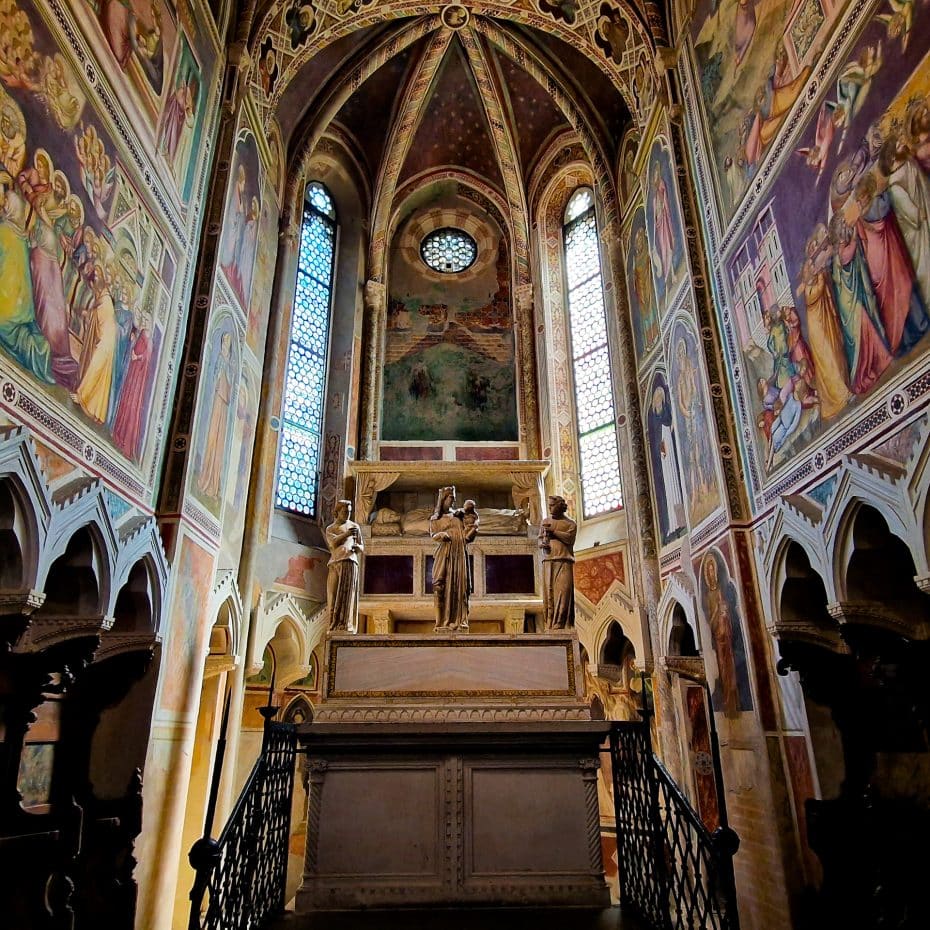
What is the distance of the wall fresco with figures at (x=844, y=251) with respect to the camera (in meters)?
5.76

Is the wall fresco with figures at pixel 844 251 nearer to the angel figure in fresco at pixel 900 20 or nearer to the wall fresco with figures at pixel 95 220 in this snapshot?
the angel figure in fresco at pixel 900 20

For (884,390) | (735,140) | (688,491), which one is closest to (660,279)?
(735,140)

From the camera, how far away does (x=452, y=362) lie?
59.0 feet

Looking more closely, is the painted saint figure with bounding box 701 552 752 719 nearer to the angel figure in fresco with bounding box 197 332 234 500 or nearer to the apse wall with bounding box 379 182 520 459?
the angel figure in fresco with bounding box 197 332 234 500

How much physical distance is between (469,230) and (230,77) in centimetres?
917

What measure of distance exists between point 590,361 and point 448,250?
565 cm

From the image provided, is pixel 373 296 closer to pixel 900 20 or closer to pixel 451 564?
pixel 451 564

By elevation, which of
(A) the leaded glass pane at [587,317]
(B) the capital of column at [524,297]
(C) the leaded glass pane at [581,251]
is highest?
A: (C) the leaded glass pane at [581,251]

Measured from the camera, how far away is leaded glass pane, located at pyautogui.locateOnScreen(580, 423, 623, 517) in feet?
48.0

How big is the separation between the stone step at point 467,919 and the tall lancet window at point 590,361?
9.69 meters

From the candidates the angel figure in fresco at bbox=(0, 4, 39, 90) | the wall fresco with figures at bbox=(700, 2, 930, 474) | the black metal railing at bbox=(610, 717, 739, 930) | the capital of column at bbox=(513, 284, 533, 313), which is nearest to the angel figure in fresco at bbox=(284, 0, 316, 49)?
the capital of column at bbox=(513, 284, 533, 313)

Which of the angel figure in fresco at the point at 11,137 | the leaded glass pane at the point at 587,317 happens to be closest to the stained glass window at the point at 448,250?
the leaded glass pane at the point at 587,317

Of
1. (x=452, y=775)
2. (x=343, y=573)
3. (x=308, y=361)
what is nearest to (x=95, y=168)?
(x=343, y=573)

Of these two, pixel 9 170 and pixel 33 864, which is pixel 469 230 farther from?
pixel 33 864
